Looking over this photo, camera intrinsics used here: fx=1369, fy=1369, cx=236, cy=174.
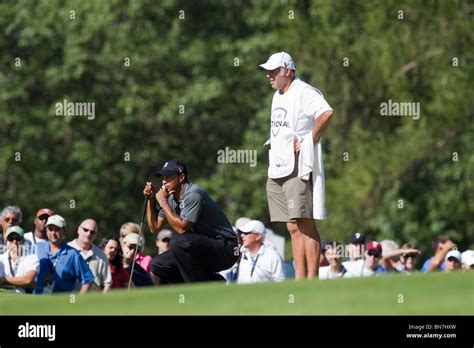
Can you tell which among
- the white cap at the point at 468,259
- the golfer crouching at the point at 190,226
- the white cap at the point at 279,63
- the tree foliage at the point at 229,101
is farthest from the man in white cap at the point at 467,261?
the tree foliage at the point at 229,101

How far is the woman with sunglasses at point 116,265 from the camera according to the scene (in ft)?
39.7

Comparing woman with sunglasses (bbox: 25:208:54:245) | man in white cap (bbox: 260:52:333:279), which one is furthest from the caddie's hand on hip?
woman with sunglasses (bbox: 25:208:54:245)

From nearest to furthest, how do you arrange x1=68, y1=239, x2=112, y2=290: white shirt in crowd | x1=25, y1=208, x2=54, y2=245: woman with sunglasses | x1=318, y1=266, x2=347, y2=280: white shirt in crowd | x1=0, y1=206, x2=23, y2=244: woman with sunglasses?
x1=68, y1=239, x2=112, y2=290: white shirt in crowd
x1=0, y1=206, x2=23, y2=244: woman with sunglasses
x1=318, y1=266, x2=347, y2=280: white shirt in crowd
x1=25, y1=208, x2=54, y2=245: woman with sunglasses

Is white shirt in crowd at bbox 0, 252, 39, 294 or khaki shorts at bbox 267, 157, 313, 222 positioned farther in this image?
white shirt in crowd at bbox 0, 252, 39, 294

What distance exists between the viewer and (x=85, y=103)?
1211 inches

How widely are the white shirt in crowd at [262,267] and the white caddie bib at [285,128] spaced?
158cm

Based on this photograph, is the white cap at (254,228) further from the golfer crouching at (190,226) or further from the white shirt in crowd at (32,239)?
the white shirt in crowd at (32,239)

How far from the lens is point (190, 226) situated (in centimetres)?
1086

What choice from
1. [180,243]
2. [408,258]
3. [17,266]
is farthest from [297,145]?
[408,258]

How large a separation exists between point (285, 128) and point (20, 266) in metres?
2.62

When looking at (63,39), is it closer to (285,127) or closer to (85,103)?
(85,103)

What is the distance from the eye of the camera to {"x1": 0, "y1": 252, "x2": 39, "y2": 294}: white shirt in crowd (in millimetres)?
11453

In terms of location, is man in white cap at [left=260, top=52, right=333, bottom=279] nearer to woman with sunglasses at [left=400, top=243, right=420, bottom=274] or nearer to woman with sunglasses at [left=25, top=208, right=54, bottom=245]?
woman with sunglasses at [left=25, top=208, right=54, bottom=245]

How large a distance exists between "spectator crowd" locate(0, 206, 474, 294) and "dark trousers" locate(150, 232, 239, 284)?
0.46m
